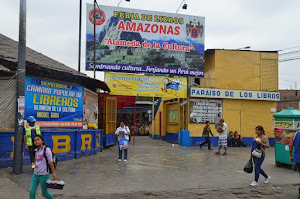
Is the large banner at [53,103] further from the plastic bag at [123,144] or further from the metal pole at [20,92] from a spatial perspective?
the plastic bag at [123,144]

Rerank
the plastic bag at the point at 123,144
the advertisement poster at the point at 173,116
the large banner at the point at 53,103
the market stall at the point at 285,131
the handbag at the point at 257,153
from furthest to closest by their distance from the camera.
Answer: the advertisement poster at the point at 173,116 < the plastic bag at the point at 123,144 < the large banner at the point at 53,103 < the market stall at the point at 285,131 < the handbag at the point at 257,153

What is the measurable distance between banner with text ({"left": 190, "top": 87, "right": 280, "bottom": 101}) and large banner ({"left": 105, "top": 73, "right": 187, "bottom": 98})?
97 centimetres

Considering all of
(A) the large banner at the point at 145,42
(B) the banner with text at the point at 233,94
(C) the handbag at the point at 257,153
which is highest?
(A) the large banner at the point at 145,42

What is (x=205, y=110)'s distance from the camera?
20.7 meters

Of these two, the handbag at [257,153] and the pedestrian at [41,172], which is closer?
the pedestrian at [41,172]

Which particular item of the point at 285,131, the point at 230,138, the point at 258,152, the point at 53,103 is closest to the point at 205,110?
the point at 230,138

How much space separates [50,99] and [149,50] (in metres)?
9.48

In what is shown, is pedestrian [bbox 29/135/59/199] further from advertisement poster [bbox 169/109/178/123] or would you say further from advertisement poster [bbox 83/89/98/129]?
advertisement poster [bbox 169/109/178/123]

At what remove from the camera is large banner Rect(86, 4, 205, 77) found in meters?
19.4

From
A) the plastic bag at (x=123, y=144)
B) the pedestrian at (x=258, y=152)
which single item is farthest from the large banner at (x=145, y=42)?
the pedestrian at (x=258, y=152)

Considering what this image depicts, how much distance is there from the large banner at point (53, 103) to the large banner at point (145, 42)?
601 centimetres

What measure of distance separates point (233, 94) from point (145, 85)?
605cm

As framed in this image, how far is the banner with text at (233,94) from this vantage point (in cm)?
2044

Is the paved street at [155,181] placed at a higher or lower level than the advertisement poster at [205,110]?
lower
